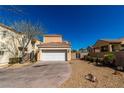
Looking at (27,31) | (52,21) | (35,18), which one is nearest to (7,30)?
(27,31)

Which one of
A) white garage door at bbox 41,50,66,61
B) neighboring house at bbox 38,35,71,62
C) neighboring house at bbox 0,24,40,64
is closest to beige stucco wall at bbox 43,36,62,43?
neighboring house at bbox 38,35,71,62

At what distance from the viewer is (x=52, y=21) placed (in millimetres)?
24344

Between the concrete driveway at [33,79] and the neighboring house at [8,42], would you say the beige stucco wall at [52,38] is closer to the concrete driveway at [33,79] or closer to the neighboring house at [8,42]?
the neighboring house at [8,42]

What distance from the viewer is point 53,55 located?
2595 centimetres

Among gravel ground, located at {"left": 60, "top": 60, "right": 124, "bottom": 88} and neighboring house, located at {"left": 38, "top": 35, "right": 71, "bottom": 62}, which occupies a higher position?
neighboring house, located at {"left": 38, "top": 35, "right": 71, "bottom": 62}

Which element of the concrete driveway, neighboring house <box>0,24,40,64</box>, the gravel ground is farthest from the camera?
neighboring house <box>0,24,40,64</box>

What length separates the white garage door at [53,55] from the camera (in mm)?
25859

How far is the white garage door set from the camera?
25.9 m

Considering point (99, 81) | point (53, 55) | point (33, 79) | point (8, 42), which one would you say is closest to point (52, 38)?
point (53, 55)

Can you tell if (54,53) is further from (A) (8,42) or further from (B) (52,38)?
(B) (52,38)

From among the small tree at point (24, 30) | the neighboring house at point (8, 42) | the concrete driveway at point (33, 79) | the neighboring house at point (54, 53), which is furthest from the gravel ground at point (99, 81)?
the neighboring house at point (54, 53)

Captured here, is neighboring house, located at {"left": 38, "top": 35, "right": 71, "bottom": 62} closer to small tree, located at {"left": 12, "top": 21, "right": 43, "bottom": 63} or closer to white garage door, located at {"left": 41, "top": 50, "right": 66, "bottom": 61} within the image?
white garage door, located at {"left": 41, "top": 50, "right": 66, "bottom": 61}
